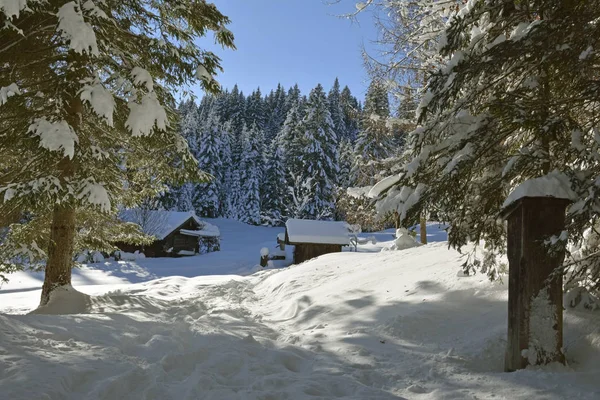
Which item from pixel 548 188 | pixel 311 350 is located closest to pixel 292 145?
pixel 311 350

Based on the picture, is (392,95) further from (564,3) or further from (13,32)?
(13,32)

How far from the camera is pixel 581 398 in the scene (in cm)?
305

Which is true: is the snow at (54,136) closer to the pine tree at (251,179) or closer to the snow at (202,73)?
the snow at (202,73)

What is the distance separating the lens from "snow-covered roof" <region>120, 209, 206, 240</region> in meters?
37.0

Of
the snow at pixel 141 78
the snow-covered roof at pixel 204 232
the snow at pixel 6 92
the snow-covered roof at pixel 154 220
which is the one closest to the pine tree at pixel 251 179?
the snow-covered roof at pixel 204 232

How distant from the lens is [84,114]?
8.53 metres

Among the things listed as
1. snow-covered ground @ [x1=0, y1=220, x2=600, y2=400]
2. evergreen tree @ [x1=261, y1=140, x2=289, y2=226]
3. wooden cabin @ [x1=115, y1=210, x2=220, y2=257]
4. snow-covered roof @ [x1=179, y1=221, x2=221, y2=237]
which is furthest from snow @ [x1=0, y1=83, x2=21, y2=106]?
evergreen tree @ [x1=261, y1=140, x2=289, y2=226]

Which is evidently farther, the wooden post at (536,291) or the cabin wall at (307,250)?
the cabin wall at (307,250)

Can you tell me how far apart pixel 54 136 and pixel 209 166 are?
5621cm

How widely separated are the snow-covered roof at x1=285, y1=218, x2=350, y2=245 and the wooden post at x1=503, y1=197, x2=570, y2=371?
84.7 feet

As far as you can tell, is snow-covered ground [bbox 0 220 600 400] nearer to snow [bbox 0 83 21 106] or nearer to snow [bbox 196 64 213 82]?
snow [bbox 0 83 21 106]

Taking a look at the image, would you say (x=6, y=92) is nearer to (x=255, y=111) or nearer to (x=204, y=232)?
(x=204, y=232)

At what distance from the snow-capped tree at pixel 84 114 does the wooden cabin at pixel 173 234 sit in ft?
93.5

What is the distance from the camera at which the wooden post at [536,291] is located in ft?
12.1
